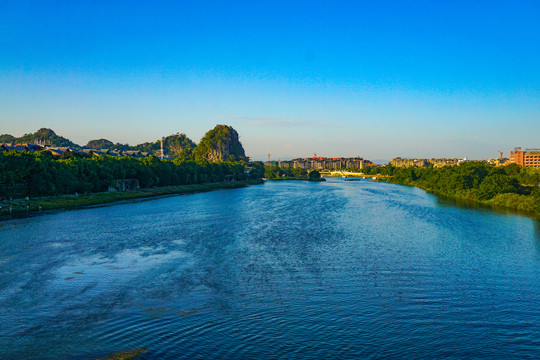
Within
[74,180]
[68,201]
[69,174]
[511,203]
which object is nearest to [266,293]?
[68,201]

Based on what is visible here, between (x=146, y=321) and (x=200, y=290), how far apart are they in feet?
16.2

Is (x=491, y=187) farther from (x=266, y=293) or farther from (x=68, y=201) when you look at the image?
(x=68, y=201)

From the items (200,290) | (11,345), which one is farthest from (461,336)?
(11,345)

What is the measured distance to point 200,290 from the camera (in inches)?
851

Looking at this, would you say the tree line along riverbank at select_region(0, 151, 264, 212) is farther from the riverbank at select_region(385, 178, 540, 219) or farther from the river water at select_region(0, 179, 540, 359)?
the riverbank at select_region(385, 178, 540, 219)

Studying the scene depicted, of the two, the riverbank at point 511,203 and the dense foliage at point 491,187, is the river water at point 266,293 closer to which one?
the riverbank at point 511,203

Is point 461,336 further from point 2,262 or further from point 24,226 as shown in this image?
point 24,226

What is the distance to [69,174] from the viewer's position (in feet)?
224

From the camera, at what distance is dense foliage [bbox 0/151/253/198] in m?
57.5

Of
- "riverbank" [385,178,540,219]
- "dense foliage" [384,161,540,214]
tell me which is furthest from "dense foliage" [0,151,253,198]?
"riverbank" [385,178,540,219]

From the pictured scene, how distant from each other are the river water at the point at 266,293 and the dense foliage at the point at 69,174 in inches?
786

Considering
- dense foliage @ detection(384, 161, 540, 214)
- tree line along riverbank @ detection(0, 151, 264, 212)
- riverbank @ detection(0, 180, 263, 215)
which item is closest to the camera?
riverbank @ detection(0, 180, 263, 215)

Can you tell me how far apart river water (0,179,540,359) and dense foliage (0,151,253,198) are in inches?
786

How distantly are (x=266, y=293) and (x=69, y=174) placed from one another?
58870 millimetres
